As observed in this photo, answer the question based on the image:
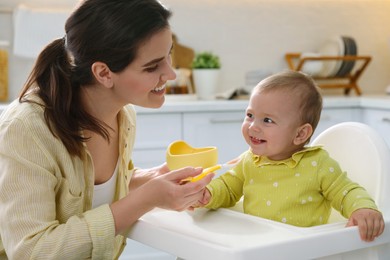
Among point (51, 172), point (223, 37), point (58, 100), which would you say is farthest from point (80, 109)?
point (223, 37)

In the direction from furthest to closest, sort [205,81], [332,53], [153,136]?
1. [332,53]
2. [205,81]
3. [153,136]

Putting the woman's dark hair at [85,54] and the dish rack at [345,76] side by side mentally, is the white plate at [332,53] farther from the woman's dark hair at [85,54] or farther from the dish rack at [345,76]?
the woman's dark hair at [85,54]

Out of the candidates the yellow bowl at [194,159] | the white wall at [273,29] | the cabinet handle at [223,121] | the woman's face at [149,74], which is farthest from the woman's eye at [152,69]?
the white wall at [273,29]

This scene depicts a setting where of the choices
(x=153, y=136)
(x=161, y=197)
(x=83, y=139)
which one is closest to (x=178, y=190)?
(x=161, y=197)

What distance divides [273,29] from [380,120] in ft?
2.98

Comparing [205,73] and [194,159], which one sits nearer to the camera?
[194,159]

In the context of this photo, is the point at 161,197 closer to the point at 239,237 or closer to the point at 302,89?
the point at 239,237

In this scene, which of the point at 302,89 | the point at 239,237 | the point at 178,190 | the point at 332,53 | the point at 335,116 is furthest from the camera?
the point at 332,53

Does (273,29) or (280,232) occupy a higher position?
(280,232)

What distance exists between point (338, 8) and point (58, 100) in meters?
2.64

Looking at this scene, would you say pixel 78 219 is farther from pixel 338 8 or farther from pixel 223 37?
pixel 338 8

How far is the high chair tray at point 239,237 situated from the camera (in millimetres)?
1182

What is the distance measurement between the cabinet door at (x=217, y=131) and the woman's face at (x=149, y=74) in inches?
57.6

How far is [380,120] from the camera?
10.3ft
